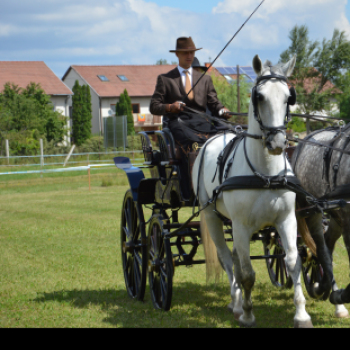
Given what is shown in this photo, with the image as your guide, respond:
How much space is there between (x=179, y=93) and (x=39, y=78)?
46107 millimetres

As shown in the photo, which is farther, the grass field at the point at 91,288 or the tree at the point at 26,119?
the tree at the point at 26,119

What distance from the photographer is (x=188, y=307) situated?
582cm

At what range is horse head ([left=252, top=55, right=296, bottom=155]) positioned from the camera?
12.6 ft

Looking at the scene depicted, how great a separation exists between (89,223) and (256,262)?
515 cm

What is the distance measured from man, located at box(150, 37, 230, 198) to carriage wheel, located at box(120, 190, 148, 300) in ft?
2.67

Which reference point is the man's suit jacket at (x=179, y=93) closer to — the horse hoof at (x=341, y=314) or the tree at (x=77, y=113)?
the horse hoof at (x=341, y=314)

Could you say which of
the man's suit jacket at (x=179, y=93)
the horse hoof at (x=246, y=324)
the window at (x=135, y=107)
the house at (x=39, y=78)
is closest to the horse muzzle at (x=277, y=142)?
the horse hoof at (x=246, y=324)

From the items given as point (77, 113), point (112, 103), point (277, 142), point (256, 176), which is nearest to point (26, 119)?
point (77, 113)

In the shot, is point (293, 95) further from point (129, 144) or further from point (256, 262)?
point (129, 144)

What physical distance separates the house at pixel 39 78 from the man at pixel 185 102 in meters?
41.9

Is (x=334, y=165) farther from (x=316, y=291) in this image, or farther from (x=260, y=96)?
(x=316, y=291)

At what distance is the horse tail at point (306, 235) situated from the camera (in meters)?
5.29

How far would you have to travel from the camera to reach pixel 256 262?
8195mm
